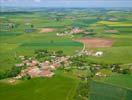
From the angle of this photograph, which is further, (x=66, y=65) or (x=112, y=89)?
(x=66, y=65)

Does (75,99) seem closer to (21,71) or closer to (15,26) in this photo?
(21,71)

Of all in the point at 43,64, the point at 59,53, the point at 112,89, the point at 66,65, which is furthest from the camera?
the point at 59,53

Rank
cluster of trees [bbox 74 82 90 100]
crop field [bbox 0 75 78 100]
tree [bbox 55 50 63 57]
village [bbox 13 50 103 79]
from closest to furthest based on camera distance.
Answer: cluster of trees [bbox 74 82 90 100] → crop field [bbox 0 75 78 100] → village [bbox 13 50 103 79] → tree [bbox 55 50 63 57]

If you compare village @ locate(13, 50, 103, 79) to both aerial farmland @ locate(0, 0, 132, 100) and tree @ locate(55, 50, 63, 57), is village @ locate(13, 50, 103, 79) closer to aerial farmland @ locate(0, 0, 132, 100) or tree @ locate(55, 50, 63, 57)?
aerial farmland @ locate(0, 0, 132, 100)

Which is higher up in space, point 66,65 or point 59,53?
point 66,65

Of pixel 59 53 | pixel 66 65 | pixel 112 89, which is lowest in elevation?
pixel 59 53

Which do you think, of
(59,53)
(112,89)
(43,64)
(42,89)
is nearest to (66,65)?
(43,64)

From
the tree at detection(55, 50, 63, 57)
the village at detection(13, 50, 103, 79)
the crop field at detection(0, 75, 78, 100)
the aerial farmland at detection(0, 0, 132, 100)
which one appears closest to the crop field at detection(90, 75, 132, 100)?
the aerial farmland at detection(0, 0, 132, 100)

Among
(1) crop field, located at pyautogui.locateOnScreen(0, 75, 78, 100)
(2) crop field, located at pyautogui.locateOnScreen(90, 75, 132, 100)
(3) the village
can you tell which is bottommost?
(3) the village

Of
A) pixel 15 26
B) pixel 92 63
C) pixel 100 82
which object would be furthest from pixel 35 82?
pixel 15 26

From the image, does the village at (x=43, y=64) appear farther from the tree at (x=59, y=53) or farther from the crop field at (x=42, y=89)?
the crop field at (x=42, y=89)

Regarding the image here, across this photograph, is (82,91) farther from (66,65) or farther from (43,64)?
(43,64)

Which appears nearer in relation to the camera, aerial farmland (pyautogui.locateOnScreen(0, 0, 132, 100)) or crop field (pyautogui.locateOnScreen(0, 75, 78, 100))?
crop field (pyautogui.locateOnScreen(0, 75, 78, 100))
